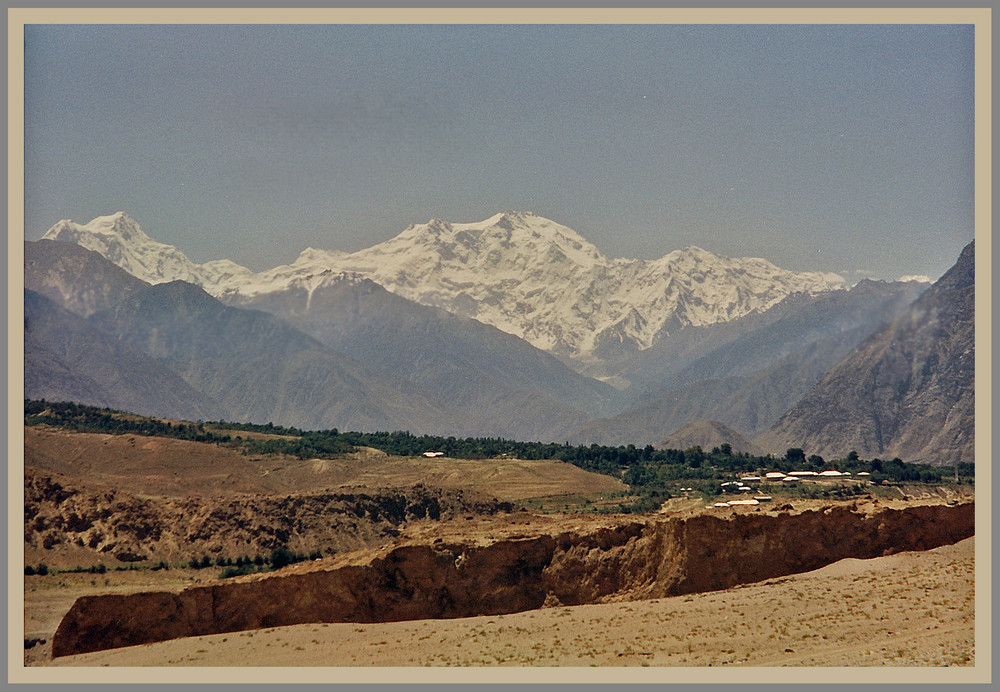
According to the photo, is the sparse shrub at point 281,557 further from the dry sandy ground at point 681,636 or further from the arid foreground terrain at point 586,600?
the dry sandy ground at point 681,636

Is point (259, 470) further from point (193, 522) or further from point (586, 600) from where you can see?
point (586, 600)

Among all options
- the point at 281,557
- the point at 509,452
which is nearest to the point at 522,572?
the point at 281,557

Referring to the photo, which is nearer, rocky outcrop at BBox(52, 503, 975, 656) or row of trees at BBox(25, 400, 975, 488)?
rocky outcrop at BBox(52, 503, 975, 656)

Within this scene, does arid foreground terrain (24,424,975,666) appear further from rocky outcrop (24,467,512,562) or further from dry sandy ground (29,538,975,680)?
rocky outcrop (24,467,512,562)

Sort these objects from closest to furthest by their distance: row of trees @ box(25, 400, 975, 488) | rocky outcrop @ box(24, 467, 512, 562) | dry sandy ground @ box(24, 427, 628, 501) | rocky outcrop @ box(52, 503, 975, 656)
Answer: rocky outcrop @ box(52, 503, 975, 656), rocky outcrop @ box(24, 467, 512, 562), dry sandy ground @ box(24, 427, 628, 501), row of trees @ box(25, 400, 975, 488)

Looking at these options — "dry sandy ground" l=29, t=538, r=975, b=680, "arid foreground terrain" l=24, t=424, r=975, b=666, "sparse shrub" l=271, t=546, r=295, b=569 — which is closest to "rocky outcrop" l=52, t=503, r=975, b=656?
"arid foreground terrain" l=24, t=424, r=975, b=666

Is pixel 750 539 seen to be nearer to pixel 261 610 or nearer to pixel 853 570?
pixel 853 570
